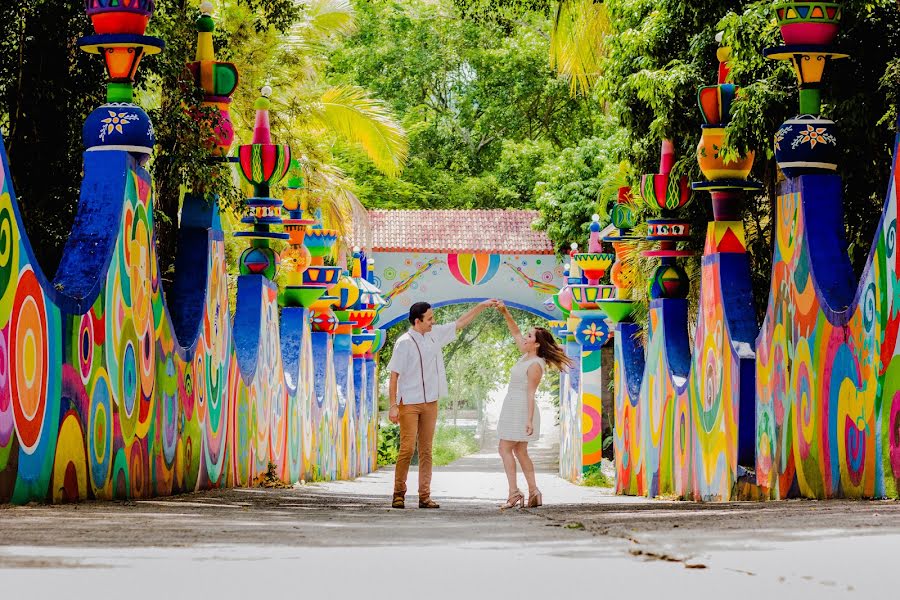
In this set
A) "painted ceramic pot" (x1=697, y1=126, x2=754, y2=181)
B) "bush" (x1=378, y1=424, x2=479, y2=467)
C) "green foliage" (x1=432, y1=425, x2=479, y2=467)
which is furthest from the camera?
"green foliage" (x1=432, y1=425, x2=479, y2=467)

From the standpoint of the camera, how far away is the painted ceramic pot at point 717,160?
12.8 metres

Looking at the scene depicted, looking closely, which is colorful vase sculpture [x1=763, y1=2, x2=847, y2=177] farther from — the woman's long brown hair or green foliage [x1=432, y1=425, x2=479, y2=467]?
green foliage [x1=432, y1=425, x2=479, y2=467]

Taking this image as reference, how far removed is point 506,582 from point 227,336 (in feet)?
34.9

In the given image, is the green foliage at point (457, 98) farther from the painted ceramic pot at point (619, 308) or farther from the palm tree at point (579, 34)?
the painted ceramic pot at point (619, 308)

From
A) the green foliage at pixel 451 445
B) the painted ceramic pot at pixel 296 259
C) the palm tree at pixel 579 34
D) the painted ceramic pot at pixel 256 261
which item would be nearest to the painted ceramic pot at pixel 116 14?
the painted ceramic pot at pixel 256 261

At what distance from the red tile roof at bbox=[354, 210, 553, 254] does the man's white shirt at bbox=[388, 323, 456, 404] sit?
77.2 feet

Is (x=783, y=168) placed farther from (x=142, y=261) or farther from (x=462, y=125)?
(x=462, y=125)

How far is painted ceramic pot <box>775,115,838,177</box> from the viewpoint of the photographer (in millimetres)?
10227

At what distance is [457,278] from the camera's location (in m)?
35.8

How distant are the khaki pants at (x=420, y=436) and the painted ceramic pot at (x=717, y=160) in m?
3.59

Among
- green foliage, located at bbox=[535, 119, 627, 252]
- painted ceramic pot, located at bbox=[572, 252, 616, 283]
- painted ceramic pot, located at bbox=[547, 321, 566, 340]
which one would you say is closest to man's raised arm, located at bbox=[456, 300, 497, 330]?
painted ceramic pot, located at bbox=[572, 252, 616, 283]

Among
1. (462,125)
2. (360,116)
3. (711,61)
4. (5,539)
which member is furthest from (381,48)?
(5,539)

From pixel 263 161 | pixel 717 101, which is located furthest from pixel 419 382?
pixel 263 161

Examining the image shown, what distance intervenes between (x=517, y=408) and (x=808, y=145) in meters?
2.99
